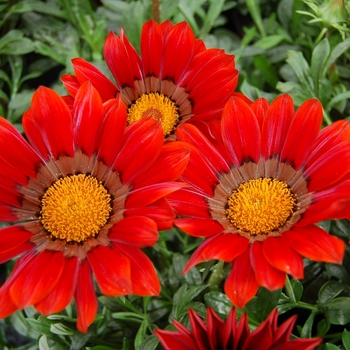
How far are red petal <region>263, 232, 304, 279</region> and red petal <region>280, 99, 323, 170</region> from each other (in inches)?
6.8

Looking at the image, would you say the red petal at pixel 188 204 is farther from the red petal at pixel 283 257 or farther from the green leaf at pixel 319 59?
the green leaf at pixel 319 59

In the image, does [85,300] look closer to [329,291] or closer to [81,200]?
[81,200]

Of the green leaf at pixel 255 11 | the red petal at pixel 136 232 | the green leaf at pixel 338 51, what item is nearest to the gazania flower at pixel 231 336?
the red petal at pixel 136 232

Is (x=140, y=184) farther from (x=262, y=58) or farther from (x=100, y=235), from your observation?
(x=262, y=58)

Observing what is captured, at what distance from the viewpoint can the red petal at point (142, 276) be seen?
79cm

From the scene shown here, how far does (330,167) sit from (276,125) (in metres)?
0.12

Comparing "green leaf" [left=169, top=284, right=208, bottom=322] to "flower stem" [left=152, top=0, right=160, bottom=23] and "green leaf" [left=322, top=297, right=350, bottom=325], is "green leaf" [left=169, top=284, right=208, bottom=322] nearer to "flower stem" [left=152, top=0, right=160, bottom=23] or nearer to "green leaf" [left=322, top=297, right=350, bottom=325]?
"green leaf" [left=322, top=297, right=350, bottom=325]

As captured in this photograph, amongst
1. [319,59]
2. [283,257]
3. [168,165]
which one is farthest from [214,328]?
[319,59]

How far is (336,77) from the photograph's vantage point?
1449 millimetres

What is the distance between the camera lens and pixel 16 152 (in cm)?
93

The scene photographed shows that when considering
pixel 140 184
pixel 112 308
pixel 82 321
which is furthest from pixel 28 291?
pixel 112 308

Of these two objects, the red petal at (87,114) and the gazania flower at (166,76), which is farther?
the gazania flower at (166,76)

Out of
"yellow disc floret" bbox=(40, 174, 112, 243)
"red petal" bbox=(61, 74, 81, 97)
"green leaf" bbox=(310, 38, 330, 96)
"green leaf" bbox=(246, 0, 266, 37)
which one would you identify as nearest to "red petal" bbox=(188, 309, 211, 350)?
"yellow disc floret" bbox=(40, 174, 112, 243)

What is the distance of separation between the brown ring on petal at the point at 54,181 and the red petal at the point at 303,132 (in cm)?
26
